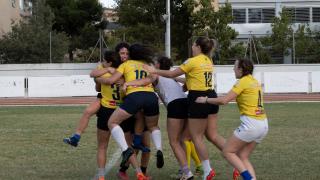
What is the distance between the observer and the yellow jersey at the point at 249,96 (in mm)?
7867

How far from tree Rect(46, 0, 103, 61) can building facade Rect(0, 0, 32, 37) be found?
117 inches

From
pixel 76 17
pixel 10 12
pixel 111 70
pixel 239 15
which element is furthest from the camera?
pixel 76 17

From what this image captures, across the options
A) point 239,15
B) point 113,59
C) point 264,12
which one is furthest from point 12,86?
point 113,59

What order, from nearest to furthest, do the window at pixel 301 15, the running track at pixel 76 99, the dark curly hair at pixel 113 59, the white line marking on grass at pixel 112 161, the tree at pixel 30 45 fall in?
the dark curly hair at pixel 113 59
the white line marking on grass at pixel 112 161
the running track at pixel 76 99
the tree at pixel 30 45
the window at pixel 301 15

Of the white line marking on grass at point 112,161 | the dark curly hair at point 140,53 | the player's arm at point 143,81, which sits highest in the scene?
the dark curly hair at point 140,53

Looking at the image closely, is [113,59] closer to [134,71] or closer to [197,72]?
[134,71]

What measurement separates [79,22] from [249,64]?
5758cm

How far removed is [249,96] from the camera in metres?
7.90

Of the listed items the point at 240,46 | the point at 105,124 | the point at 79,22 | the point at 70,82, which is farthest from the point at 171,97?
the point at 79,22

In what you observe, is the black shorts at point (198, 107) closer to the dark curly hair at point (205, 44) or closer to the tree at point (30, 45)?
the dark curly hair at point (205, 44)

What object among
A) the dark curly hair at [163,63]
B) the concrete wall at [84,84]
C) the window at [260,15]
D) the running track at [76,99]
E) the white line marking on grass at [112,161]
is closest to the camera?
the dark curly hair at [163,63]

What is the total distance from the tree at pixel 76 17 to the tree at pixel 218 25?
709 inches

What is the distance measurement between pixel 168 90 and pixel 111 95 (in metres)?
0.87

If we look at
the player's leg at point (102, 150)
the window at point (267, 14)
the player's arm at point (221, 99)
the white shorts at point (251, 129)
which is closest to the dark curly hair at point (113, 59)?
the player's leg at point (102, 150)
